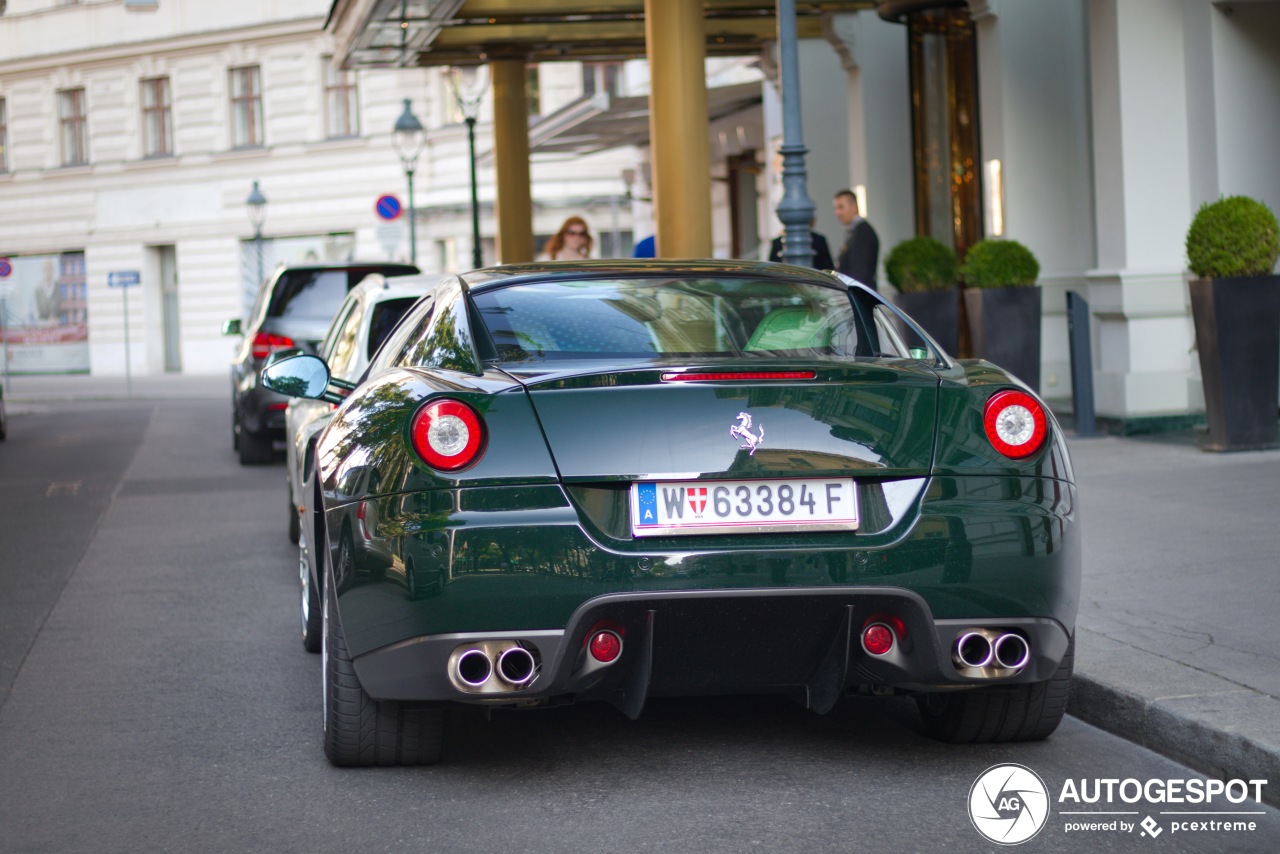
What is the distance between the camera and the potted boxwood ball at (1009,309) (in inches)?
533

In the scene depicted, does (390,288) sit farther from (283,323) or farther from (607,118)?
(607,118)

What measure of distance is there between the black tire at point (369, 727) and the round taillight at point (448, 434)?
631mm

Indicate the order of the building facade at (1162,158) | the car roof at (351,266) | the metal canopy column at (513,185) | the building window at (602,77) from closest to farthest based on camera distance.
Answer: the building facade at (1162,158)
the car roof at (351,266)
the metal canopy column at (513,185)
the building window at (602,77)

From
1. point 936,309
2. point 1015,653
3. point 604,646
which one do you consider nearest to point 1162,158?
point 936,309

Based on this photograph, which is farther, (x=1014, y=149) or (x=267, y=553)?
(x=1014, y=149)

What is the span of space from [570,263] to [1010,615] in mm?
1917

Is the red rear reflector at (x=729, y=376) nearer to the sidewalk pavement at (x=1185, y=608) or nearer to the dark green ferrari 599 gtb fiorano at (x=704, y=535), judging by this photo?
the dark green ferrari 599 gtb fiorano at (x=704, y=535)

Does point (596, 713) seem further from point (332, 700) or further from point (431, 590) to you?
point (431, 590)

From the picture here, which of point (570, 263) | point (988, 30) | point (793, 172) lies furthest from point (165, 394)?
point (570, 263)

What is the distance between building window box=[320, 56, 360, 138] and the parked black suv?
29851 millimetres

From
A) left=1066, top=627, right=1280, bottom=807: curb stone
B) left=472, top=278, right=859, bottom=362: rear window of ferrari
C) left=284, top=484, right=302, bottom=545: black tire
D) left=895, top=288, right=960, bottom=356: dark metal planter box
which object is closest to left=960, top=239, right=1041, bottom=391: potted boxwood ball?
left=895, top=288, right=960, bottom=356: dark metal planter box

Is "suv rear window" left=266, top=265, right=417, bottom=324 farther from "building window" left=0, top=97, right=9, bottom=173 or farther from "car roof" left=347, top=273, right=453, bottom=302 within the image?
"building window" left=0, top=97, right=9, bottom=173

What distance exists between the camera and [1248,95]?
12.8 meters

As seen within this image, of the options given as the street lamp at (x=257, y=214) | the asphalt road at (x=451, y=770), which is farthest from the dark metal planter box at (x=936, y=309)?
the street lamp at (x=257, y=214)
